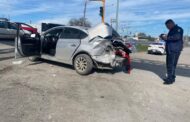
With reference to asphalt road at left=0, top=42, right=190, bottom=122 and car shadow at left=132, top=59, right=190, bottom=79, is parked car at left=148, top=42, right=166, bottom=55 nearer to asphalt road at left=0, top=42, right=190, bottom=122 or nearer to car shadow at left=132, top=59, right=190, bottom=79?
car shadow at left=132, top=59, right=190, bottom=79

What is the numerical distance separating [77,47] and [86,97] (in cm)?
321

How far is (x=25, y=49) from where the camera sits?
11508 millimetres

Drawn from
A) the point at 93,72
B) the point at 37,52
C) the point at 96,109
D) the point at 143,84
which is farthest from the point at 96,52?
the point at 96,109

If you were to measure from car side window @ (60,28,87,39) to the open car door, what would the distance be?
113 cm

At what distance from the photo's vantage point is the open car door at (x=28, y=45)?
37.6ft

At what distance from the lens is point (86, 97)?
777cm

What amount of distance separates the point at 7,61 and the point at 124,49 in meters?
4.69

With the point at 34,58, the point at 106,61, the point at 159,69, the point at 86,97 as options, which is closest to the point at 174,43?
the point at 106,61

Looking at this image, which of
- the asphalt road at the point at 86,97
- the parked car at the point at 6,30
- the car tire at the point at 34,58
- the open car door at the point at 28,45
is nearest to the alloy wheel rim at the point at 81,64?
the asphalt road at the point at 86,97

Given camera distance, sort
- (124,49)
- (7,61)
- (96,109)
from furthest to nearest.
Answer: (7,61), (124,49), (96,109)

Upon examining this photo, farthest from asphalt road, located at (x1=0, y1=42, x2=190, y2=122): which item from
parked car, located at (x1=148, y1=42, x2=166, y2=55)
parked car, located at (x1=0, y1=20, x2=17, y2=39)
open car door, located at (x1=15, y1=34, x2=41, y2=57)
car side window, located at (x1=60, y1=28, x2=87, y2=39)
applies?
parked car, located at (x1=148, y1=42, x2=166, y2=55)

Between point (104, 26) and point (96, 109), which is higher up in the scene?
point (104, 26)

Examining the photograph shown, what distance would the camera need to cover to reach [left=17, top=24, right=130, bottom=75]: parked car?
34.0 feet

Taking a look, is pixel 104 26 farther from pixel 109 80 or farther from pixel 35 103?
pixel 35 103
